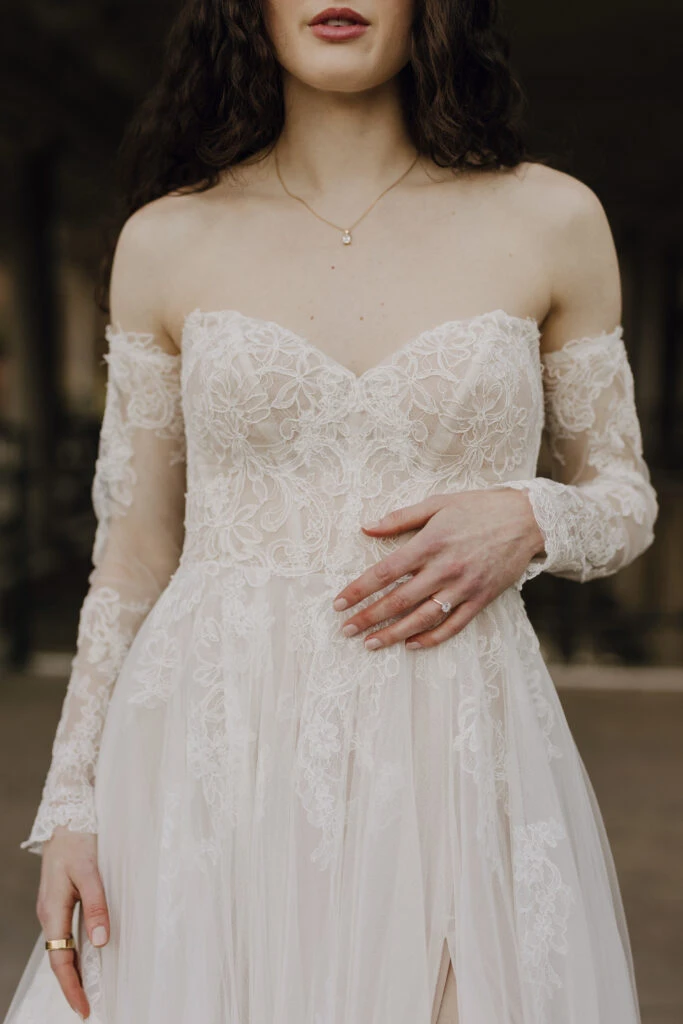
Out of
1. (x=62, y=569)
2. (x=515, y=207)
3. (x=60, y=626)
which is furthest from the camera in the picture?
(x=62, y=569)

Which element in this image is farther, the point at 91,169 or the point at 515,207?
the point at 91,169

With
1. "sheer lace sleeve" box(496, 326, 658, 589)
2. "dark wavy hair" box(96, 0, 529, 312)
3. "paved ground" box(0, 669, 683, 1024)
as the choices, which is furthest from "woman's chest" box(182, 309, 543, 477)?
"paved ground" box(0, 669, 683, 1024)

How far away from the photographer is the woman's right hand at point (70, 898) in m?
1.49

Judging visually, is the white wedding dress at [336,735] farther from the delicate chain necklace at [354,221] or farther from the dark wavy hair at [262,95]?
the dark wavy hair at [262,95]

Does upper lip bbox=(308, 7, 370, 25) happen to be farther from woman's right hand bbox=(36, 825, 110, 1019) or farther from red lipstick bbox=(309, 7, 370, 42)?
woman's right hand bbox=(36, 825, 110, 1019)

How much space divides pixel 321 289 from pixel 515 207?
303 millimetres

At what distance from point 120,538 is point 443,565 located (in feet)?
1.87

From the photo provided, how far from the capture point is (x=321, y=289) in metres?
1.57

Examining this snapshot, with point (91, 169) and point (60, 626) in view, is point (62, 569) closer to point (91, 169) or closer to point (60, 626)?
point (60, 626)

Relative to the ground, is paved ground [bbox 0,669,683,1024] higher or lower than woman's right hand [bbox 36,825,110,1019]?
lower

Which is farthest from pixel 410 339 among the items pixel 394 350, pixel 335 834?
pixel 335 834

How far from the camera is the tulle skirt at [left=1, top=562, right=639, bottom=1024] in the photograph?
4.46ft

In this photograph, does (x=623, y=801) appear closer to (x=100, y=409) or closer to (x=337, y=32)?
(x=337, y=32)

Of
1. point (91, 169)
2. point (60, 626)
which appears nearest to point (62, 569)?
point (60, 626)
